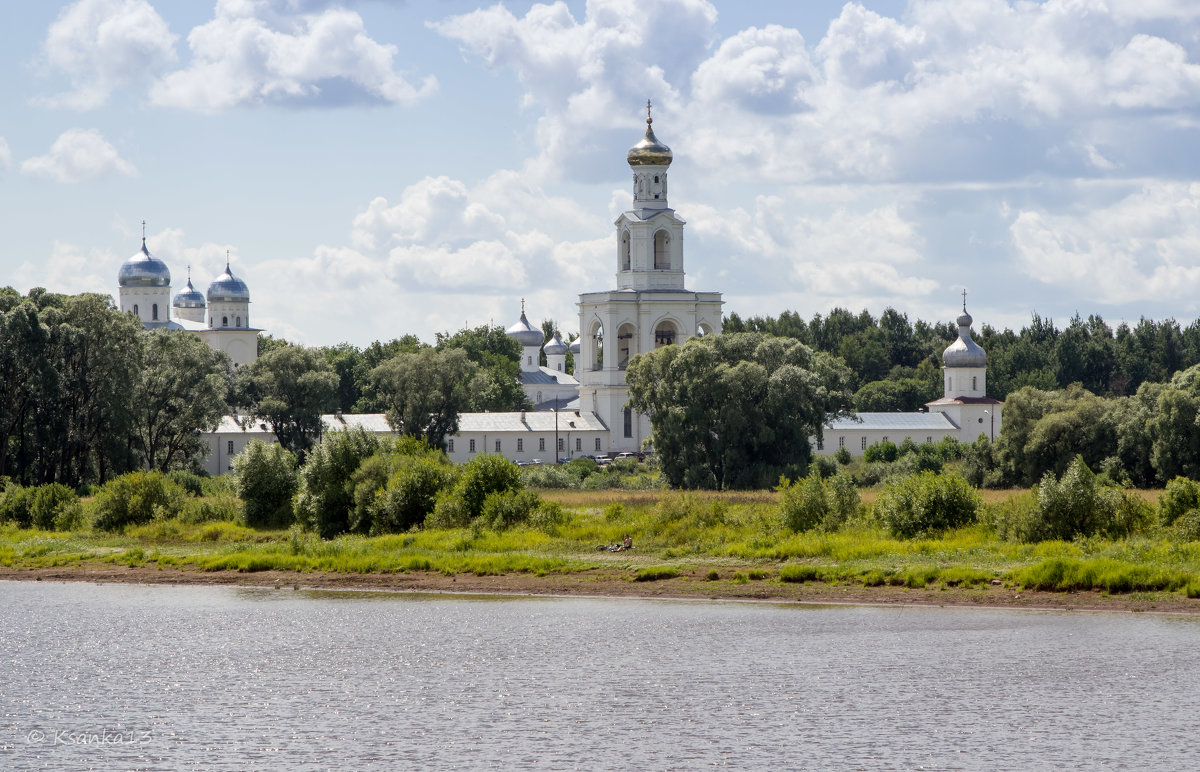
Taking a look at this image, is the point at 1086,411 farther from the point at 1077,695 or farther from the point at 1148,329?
the point at 1148,329

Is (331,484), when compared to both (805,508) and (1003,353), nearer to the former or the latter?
(805,508)

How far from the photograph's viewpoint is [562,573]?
35.3 metres

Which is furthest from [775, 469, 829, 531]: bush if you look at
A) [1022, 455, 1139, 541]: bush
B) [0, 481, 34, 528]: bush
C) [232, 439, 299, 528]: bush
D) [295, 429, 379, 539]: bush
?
[0, 481, 34, 528]: bush

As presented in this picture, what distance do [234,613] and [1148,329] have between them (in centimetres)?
11547

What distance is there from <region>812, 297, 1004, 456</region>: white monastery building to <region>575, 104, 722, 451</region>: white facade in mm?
11590

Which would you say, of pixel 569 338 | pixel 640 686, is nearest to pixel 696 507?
pixel 640 686

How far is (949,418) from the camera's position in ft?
343

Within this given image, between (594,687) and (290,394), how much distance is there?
6129 cm

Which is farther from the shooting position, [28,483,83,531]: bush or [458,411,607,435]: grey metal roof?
[458,411,607,435]: grey metal roof

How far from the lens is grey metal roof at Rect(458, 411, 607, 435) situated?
322 feet

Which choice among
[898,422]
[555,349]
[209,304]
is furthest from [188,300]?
[898,422]

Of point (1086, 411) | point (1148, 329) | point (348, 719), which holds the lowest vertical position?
point (348, 719)

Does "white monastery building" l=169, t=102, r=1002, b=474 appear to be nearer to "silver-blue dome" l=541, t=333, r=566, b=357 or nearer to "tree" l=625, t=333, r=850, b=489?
"tree" l=625, t=333, r=850, b=489

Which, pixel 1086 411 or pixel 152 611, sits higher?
pixel 1086 411
